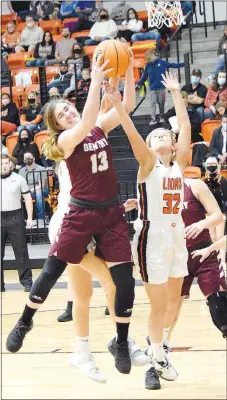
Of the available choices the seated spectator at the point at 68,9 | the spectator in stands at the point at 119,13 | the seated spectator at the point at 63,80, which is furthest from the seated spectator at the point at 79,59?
the seated spectator at the point at 68,9

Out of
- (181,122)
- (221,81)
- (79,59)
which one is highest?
(181,122)

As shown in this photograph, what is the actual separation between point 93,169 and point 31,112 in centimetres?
1031

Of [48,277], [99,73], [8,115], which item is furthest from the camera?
[8,115]

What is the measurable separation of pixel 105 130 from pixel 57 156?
368 mm

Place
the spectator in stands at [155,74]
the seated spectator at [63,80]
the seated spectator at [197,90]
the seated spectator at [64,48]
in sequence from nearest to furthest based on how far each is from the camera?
the spectator in stands at [155,74] → the seated spectator at [197,90] → the seated spectator at [63,80] → the seated spectator at [64,48]

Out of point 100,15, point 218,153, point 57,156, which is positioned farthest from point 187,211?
point 100,15

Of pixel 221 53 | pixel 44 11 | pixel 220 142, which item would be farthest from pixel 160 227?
pixel 44 11

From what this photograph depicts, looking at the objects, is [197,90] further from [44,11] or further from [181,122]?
[181,122]

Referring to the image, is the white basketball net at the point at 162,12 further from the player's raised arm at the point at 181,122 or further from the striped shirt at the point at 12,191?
the player's raised arm at the point at 181,122

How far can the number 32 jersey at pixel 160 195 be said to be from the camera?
5.62 metres

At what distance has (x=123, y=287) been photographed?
548 cm

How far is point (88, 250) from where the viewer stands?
5.60 m

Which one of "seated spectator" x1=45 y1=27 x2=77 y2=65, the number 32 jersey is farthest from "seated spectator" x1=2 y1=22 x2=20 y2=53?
the number 32 jersey

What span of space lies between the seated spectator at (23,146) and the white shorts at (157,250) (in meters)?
8.53
